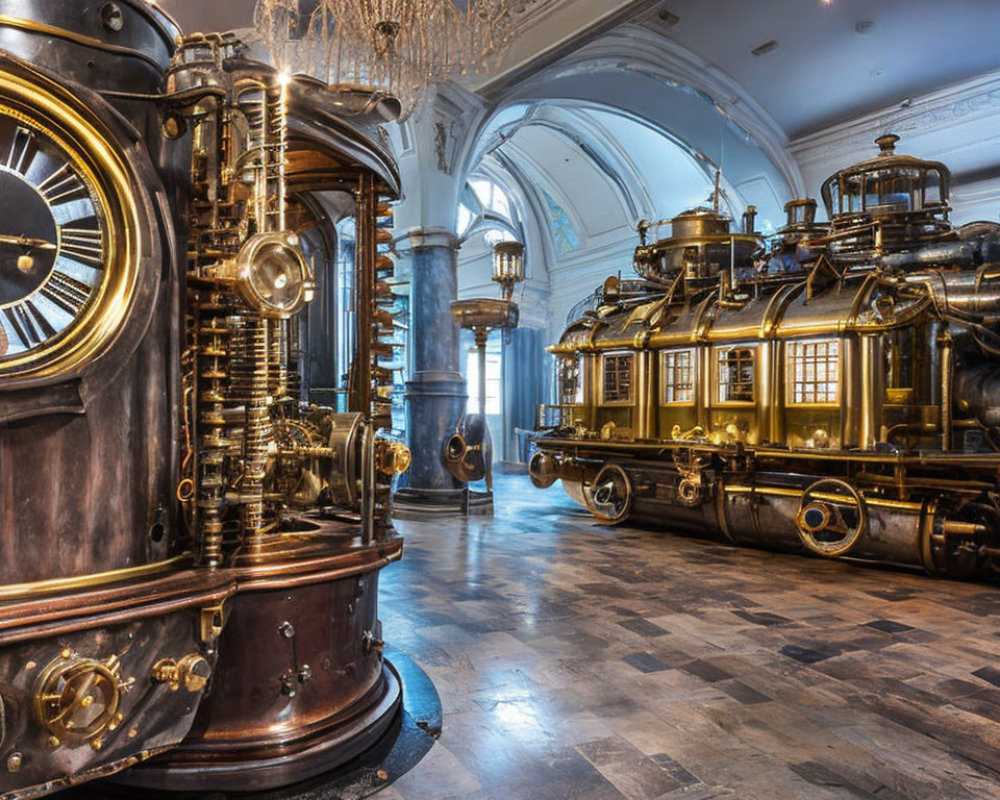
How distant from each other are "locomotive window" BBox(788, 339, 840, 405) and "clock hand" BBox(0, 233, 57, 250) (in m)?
7.42

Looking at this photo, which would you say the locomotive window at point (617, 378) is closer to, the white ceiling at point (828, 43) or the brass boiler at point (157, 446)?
the white ceiling at point (828, 43)

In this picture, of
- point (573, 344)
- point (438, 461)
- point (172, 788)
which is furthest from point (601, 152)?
point (172, 788)

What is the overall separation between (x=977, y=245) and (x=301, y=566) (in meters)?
8.72

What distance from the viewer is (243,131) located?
2881 millimetres

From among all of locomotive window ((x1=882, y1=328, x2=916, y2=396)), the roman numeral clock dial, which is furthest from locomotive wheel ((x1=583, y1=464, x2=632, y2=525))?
the roman numeral clock dial

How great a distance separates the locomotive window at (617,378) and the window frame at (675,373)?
0.54 meters

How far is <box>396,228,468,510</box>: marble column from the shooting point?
421 inches

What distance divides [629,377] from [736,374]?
1.72 meters

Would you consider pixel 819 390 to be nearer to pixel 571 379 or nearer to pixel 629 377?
pixel 629 377

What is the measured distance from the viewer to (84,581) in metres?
2.29

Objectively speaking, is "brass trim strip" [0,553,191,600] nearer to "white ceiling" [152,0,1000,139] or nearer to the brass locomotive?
the brass locomotive

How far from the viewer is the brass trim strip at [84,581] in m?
2.15

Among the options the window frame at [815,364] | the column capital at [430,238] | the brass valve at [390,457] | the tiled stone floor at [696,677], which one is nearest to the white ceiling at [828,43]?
the column capital at [430,238]

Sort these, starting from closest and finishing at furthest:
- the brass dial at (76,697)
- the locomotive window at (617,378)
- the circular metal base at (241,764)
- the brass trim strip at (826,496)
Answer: the brass dial at (76,697), the circular metal base at (241,764), the brass trim strip at (826,496), the locomotive window at (617,378)
